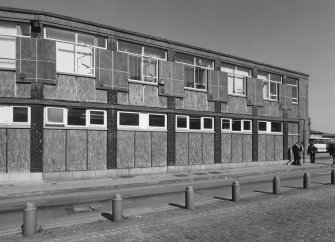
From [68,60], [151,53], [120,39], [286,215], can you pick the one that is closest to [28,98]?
[68,60]

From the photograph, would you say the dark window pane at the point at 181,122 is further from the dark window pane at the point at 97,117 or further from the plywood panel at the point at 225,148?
the dark window pane at the point at 97,117

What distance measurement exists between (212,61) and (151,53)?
5.26 m

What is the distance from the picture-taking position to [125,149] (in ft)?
61.6

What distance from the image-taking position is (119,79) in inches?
732

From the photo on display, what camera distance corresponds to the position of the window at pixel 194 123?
21.4 meters

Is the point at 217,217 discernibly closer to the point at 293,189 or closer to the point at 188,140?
the point at 293,189

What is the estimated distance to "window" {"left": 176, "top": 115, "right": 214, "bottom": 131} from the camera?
70.3ft

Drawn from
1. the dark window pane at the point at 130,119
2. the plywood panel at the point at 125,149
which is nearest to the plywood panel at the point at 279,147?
the dark window pane at the point at 130,119

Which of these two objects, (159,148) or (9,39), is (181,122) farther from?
(9,39)

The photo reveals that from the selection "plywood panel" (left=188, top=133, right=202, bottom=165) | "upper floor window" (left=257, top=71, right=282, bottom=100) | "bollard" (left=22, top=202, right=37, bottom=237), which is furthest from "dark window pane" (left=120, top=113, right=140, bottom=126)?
"upper floor window" (left=257, top=71, right=282, bottom=100)

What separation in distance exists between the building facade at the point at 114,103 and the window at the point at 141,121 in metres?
0.06

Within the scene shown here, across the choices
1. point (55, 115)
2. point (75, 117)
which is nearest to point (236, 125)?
point (75, 117)

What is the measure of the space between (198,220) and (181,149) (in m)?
12.3

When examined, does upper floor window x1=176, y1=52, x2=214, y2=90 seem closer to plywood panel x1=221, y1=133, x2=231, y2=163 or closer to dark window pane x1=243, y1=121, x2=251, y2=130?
plywood panel x1=221, y1=133, x2=231, y2=163
